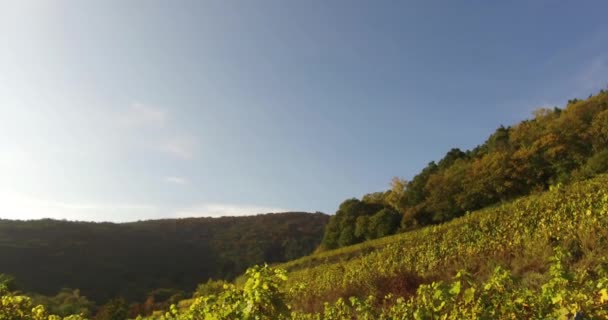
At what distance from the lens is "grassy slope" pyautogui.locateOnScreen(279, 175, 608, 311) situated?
47.4 ft

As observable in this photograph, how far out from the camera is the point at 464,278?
237 inches

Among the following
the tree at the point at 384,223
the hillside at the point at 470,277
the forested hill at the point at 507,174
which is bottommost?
the hillside at the point at 470,277

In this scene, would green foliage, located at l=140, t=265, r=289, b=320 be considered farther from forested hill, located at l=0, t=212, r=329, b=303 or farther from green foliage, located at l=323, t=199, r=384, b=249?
forested hill, located at l=0, t=212, r=329, b=303

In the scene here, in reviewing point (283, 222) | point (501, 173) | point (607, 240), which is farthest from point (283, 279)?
point (283, 222)

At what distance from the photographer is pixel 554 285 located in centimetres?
577

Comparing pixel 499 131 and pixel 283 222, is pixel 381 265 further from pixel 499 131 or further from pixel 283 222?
pixel 283 222

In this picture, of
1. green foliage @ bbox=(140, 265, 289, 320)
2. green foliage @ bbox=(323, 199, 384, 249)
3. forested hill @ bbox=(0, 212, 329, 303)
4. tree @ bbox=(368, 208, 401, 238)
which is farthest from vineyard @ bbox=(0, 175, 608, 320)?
forested hill @ bbox=(0, 212, 329, 303)

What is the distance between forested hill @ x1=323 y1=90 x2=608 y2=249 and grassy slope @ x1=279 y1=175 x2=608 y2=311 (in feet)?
42.0

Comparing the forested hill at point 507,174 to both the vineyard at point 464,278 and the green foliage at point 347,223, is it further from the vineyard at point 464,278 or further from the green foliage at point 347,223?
the vineyard at point 464,278

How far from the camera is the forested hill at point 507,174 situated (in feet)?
118

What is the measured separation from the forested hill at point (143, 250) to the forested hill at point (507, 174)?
29.4 metres

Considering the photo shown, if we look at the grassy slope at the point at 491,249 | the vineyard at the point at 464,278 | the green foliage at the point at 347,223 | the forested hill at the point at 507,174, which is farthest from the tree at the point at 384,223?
the grassy slope at the point at 491,249

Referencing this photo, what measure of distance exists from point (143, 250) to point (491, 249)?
65.6 m

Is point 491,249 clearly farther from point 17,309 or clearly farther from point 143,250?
point 143,250
